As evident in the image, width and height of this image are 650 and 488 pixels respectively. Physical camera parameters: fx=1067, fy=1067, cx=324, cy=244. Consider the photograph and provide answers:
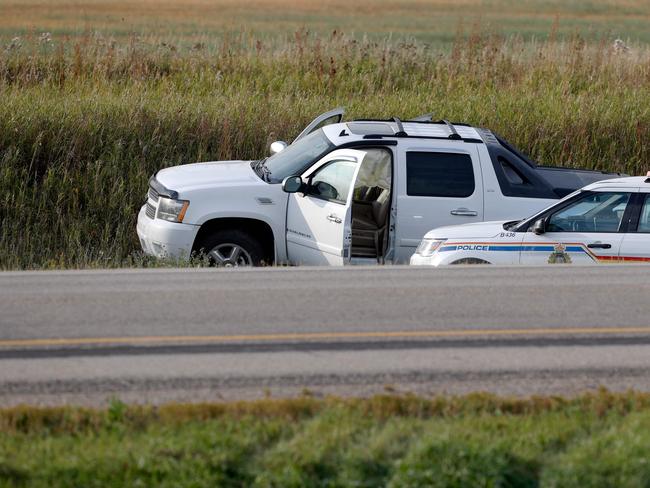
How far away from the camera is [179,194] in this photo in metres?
12.0

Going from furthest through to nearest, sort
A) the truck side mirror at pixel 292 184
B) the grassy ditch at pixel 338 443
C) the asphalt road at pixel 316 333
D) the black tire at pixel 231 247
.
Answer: the black tire at pixel 231 247 → the truck side mirror at pixel 292 184 → the asphalt road at pixel 316 333 → the grassy ditch at pixel 338 443

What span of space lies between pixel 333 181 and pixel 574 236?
9.09 ft

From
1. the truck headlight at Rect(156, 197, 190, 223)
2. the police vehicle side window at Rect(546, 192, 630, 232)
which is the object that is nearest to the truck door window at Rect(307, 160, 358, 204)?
the truck headlight at Rect(156, 197, 190, 223)

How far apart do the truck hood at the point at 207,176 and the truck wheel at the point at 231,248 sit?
581 millimetres

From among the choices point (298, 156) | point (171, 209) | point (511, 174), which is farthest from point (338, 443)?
point (511, 174)

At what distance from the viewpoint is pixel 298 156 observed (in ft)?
41.7

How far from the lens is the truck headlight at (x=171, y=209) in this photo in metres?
12.0

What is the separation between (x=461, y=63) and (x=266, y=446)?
16.9m

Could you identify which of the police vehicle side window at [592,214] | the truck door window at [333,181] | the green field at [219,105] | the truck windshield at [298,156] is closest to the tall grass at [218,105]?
the green field at [219,105]

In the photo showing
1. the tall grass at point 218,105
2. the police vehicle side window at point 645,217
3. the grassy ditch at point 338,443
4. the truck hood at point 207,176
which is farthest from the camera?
the tall grass at point 218,105

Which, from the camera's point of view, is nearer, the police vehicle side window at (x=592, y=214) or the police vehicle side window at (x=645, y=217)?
the police vehicle side window at (x=645, y=217)

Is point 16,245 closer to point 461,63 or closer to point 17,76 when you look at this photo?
point 17,76

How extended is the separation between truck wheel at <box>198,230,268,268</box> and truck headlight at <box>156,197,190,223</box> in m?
0.41

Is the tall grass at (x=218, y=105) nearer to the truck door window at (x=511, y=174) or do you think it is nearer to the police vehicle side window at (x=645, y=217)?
the truck door window at (x=511, y=174)
